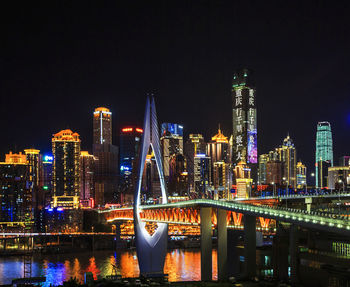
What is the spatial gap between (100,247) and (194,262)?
119 ft

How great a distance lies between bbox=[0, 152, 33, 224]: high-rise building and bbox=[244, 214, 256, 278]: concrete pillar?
10578 cm

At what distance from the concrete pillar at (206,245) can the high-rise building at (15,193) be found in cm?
9529

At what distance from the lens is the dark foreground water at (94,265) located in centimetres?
6906

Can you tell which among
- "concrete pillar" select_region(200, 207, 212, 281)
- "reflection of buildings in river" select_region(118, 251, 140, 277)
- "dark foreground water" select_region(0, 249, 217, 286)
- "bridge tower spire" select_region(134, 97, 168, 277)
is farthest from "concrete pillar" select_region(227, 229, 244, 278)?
"concrete pillar" select_region(200, 207, 212, 281)

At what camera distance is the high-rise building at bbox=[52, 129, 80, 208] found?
166 meters

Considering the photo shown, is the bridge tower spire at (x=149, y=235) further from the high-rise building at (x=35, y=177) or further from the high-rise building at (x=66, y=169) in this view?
the high-rise building at (x=66, y=169)

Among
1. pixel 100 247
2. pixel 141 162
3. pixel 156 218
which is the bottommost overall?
pixel 100 247

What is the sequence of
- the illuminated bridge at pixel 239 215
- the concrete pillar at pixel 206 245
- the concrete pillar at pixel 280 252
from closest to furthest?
the illuminated bridge at pixel 239 215, the concrete pillar at pixel 280 252, the concrete pillar at pixel 206 245

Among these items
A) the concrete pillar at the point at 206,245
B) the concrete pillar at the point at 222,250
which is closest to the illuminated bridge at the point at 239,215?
the concrete pillar at the point at 206,245

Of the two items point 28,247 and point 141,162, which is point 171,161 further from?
point 141,162

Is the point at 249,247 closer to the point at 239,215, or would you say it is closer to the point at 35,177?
the point at 239,215

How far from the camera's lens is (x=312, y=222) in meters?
39.4

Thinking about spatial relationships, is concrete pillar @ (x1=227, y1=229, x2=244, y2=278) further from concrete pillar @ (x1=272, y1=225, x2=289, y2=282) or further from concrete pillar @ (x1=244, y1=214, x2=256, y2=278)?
concrete pillar @ (x1=244, y1=214, x2=256, y2=278)

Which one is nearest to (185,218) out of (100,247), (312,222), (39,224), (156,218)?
(156,218)
